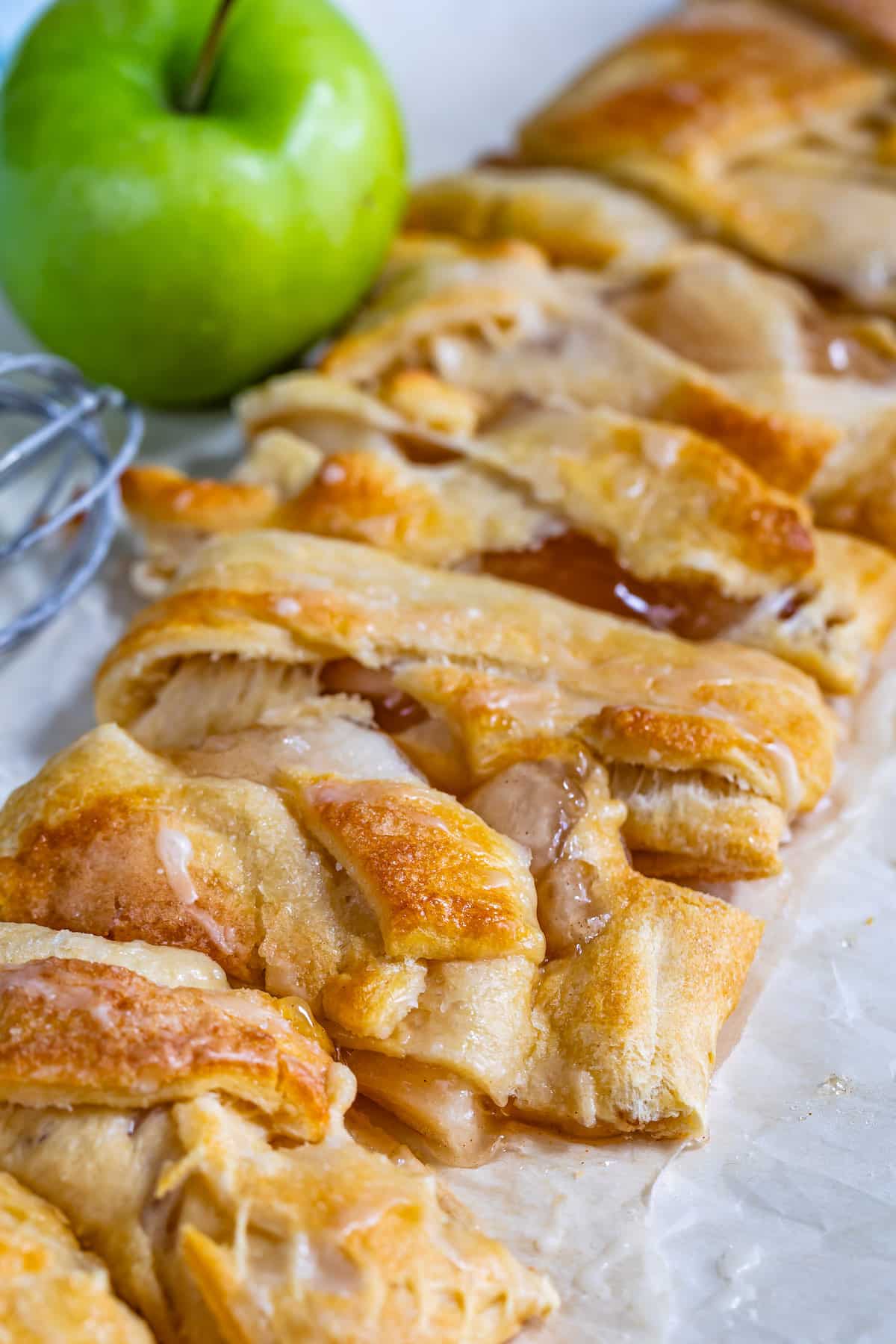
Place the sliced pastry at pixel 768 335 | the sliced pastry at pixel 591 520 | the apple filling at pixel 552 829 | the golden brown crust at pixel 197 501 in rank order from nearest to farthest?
the apple filling at pixel 552 829 → the sliced pastry at pixel 591 520 → the golden brown crust at pixel 197 501 → the sliced pastry at pixel 768 335

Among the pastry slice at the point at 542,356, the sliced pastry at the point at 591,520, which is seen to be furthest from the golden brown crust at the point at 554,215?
the sliced pastry at the point at 591,520

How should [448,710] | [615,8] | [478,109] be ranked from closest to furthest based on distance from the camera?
[448,710] → [478,109] → [615,8]

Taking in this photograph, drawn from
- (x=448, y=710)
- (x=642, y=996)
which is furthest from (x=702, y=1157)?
(x=448, y=710)

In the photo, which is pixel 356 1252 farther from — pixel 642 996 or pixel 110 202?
pixel 110 202

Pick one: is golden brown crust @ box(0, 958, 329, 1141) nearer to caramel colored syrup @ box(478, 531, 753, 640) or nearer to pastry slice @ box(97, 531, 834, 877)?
pastry slice @ box(97, 531, 834, 877)

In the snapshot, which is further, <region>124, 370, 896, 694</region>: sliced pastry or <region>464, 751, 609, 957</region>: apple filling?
<region>124, 370, 896, 694</region>: sliced pastry

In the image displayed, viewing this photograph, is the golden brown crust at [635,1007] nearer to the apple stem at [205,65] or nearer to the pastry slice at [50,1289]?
the pastry slice at [50,1289]

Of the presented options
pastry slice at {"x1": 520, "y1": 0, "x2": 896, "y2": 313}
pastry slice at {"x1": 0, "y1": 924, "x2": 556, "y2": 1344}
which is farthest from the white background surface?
pastry slice at {"x1": 520, "y1": 0, "x2": 896, "y2": 313}
